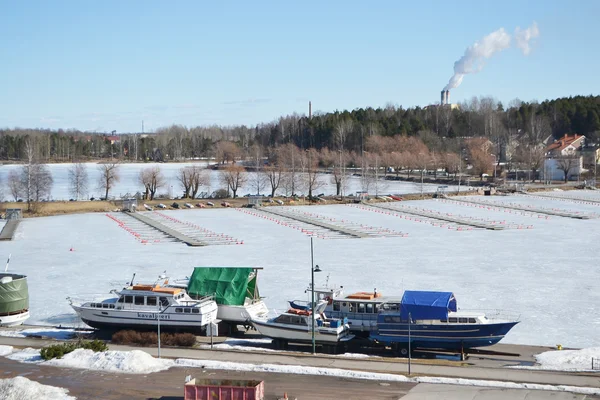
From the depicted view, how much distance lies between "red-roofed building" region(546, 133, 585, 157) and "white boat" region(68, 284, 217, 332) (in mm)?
83418

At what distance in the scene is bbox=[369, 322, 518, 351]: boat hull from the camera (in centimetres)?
2078

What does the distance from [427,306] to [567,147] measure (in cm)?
8813

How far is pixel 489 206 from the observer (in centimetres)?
6334

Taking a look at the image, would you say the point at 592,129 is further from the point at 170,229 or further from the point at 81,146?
the point at 81,146

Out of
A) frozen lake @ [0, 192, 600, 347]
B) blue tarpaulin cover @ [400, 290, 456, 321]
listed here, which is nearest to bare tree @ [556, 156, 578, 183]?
frozen lake @ [0, 192, 600, 347]

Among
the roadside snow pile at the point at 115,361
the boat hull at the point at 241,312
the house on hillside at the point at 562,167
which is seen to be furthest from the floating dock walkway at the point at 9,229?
the house on hillside at the point at 562,167

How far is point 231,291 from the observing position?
2422cm

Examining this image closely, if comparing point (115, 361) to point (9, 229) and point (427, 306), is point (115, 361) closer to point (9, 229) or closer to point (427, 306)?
point (427, 306)

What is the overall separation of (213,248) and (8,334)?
17362mm

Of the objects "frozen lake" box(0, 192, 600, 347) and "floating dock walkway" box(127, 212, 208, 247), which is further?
"floating dock walkway" box(127, 212, 208, 247)

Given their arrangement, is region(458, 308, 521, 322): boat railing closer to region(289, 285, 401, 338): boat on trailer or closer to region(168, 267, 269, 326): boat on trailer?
region(289, 285, 401, 338): boat on trailer

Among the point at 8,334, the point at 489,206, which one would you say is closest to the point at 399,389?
the point at 8,334

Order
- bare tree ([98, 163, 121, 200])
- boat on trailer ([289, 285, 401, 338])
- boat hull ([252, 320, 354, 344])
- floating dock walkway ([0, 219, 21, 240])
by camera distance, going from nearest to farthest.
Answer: boat hull ([252, 320, 354, 344]) → boat on trailer ([289, 285, 401, 338]) → floating dock walkway ([0, 219, 21, 240]) → bare tree ([98, 163, 121, 200])

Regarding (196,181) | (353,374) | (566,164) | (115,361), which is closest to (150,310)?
(115,361)
